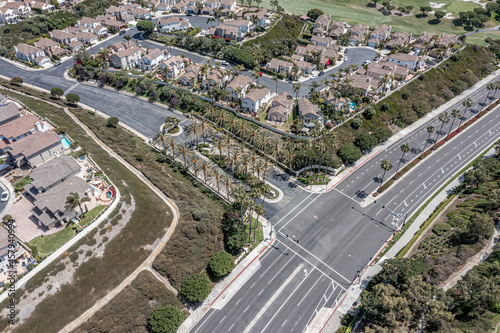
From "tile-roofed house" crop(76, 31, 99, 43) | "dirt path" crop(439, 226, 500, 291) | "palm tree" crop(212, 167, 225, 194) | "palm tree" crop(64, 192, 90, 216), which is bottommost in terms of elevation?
"dirt path" crop(439, 226, 500, 291)

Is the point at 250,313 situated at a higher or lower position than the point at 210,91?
lower

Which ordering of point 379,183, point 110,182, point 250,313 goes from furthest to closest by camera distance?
point 379,183 < point 110,182 < point 250,313

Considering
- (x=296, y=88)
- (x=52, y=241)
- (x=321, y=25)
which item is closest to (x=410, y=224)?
(x=296, y=88)

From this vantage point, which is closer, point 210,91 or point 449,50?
point 210,91

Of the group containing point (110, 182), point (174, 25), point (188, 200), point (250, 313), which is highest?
point (174, 25)

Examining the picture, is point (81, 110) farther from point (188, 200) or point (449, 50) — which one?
point (449, 50)

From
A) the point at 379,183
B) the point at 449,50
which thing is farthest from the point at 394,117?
the point at 449,50

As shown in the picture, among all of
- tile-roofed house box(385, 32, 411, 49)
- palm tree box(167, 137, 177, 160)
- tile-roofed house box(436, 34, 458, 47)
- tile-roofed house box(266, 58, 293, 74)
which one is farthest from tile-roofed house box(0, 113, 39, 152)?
tile-roofed house box(436, 34, 458, 47)

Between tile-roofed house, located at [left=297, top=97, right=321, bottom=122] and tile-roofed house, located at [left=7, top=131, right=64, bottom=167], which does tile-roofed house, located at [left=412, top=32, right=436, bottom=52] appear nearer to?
tile-roofed house, located at [left=297, top=97, right=321, bottom=122]
